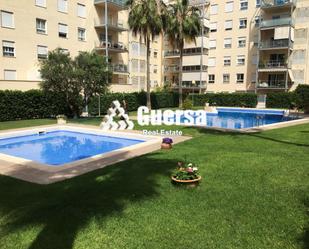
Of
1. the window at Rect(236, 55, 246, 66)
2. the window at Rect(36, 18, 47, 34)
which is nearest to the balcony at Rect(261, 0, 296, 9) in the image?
the window at Rect(236, 55, 246, 66)

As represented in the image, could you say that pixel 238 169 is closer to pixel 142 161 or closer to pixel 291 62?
pixel 142 161

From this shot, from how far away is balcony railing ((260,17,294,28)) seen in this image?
3849 centimetres

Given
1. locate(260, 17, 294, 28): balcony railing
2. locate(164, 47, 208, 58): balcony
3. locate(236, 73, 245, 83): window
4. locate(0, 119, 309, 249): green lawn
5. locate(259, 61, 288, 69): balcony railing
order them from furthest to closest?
locate(164, 47, 208, 58): balcony → locate(236, 73, 245, 83): window → locate(259, 61, 288, 69): balcony railing → locate(260, 17, 294, 28): balcony railing → locate(0, 119, 309, 249): green lawn

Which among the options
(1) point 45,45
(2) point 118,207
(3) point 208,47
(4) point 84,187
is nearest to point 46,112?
(1) point 45,45

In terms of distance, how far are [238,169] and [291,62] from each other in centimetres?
3713

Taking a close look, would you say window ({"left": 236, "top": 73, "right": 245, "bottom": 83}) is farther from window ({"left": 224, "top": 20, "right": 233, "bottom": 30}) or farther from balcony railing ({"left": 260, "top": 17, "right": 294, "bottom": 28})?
balcony railing ({"left": 260, "top": 17, "right": 294, "bottom": 28})

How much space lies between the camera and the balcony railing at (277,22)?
38487 mm

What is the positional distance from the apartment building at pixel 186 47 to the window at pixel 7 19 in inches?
3.4

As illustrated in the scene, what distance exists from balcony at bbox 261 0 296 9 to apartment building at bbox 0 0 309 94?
37mm

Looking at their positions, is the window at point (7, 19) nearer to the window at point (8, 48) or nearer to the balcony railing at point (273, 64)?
the window at point (8, 48)

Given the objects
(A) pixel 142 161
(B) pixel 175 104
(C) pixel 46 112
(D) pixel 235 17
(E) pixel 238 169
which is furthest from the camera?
(D) pixel 235 17

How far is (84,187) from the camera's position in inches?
285

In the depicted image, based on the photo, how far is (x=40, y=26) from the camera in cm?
2986

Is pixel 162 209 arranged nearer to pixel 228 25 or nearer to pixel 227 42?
pixel 227 42
